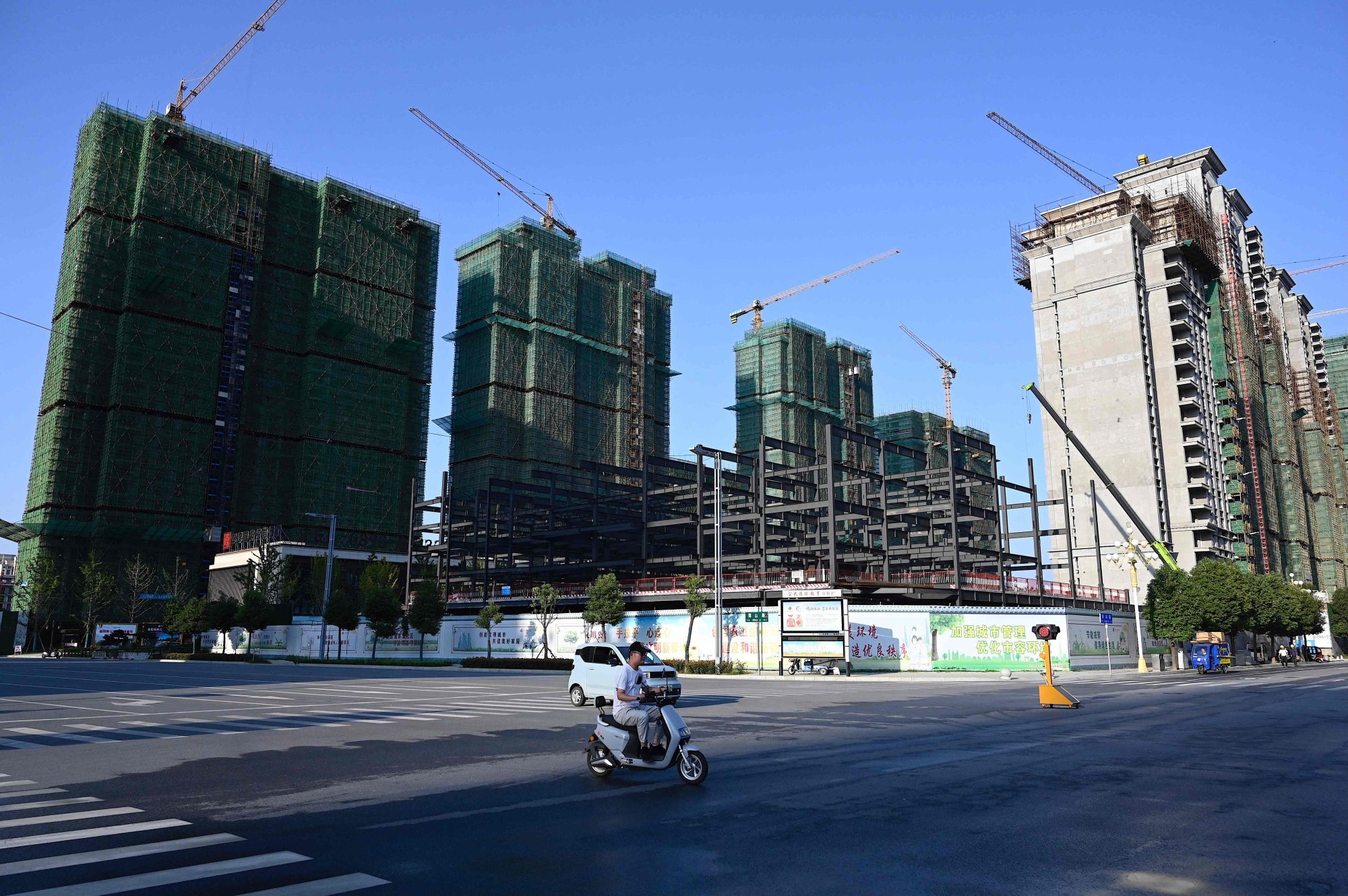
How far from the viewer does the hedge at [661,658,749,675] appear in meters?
50.3

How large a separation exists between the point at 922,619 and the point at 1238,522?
84.7 meters

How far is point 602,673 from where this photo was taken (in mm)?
25250

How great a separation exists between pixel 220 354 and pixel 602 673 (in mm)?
112139

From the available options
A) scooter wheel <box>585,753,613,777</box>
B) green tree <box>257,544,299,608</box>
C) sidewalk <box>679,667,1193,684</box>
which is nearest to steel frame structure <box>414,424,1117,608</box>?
sidewalk <box>679,667,1193,684</box>

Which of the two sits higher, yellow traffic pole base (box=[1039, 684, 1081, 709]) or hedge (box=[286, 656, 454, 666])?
yellow traffic pole base (box=[1039, 684, 1081, 709])

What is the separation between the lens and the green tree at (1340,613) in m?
125

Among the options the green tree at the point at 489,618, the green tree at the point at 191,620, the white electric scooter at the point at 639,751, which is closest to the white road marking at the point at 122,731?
the white electric scooter at the point at 639,751

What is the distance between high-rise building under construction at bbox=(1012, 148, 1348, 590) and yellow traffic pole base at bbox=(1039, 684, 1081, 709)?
237 ft

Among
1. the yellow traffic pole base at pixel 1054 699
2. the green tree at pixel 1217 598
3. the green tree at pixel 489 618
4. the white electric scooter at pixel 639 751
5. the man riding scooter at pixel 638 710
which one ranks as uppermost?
the green tree at pixel 1217 598

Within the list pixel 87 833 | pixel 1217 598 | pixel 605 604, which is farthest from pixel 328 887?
pixel 1217 598

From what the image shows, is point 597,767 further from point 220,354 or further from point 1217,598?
point 220,354

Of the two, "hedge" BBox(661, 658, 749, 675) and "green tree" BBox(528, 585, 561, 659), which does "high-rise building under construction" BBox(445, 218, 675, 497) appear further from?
"hedge" BBox(661, 658, 749, 675)

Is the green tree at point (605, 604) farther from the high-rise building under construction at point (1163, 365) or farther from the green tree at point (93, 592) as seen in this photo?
the green tree at point (93, 592)

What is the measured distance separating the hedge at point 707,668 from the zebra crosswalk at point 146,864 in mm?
43095
